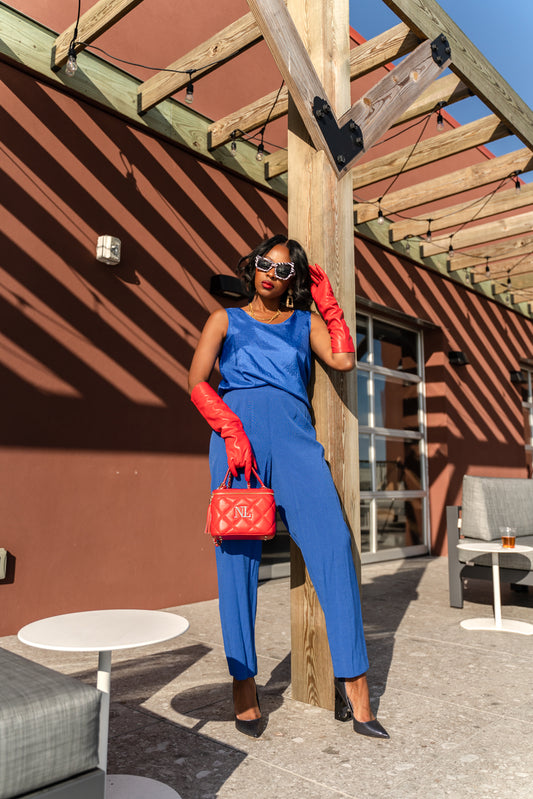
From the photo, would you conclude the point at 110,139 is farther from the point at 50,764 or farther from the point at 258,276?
the point at 50,764

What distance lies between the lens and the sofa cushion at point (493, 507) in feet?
13.8

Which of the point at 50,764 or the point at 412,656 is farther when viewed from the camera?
the point at 412,656

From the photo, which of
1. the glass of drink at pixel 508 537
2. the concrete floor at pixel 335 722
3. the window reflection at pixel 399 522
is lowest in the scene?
the concrete floor at pixel 335 722

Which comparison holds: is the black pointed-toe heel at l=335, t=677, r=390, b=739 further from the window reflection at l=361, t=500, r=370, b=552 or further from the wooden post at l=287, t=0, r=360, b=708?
the window reflection at l=361, t=500, r=370, b=552

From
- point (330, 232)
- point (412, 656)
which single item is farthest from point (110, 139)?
point (412, 656)

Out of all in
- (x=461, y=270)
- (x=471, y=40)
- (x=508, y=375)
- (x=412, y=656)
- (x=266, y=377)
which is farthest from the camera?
(x=508, y=375)

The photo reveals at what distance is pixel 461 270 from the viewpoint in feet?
25.5

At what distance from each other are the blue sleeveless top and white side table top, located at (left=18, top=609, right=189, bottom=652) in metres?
0.85

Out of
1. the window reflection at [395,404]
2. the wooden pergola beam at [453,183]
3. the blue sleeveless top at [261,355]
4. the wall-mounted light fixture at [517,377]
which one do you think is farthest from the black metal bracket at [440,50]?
the wall-mounted light fixture at [517,377]

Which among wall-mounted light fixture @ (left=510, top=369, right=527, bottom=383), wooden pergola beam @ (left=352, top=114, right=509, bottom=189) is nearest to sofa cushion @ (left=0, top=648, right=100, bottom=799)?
wooden pergola beam @ (left=352, top=114, right=509, bottom=189)

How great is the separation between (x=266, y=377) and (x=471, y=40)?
3.22 metres

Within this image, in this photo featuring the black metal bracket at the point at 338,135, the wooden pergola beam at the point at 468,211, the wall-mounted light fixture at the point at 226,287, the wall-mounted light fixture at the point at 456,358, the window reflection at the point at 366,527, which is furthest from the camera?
the wall-mounted light fixture at the point at 456,358

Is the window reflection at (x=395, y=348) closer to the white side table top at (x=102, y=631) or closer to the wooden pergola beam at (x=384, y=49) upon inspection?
the wooden pergola beam at (x=384, y=49)

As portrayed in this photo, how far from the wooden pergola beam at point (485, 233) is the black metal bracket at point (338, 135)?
4.12 m
